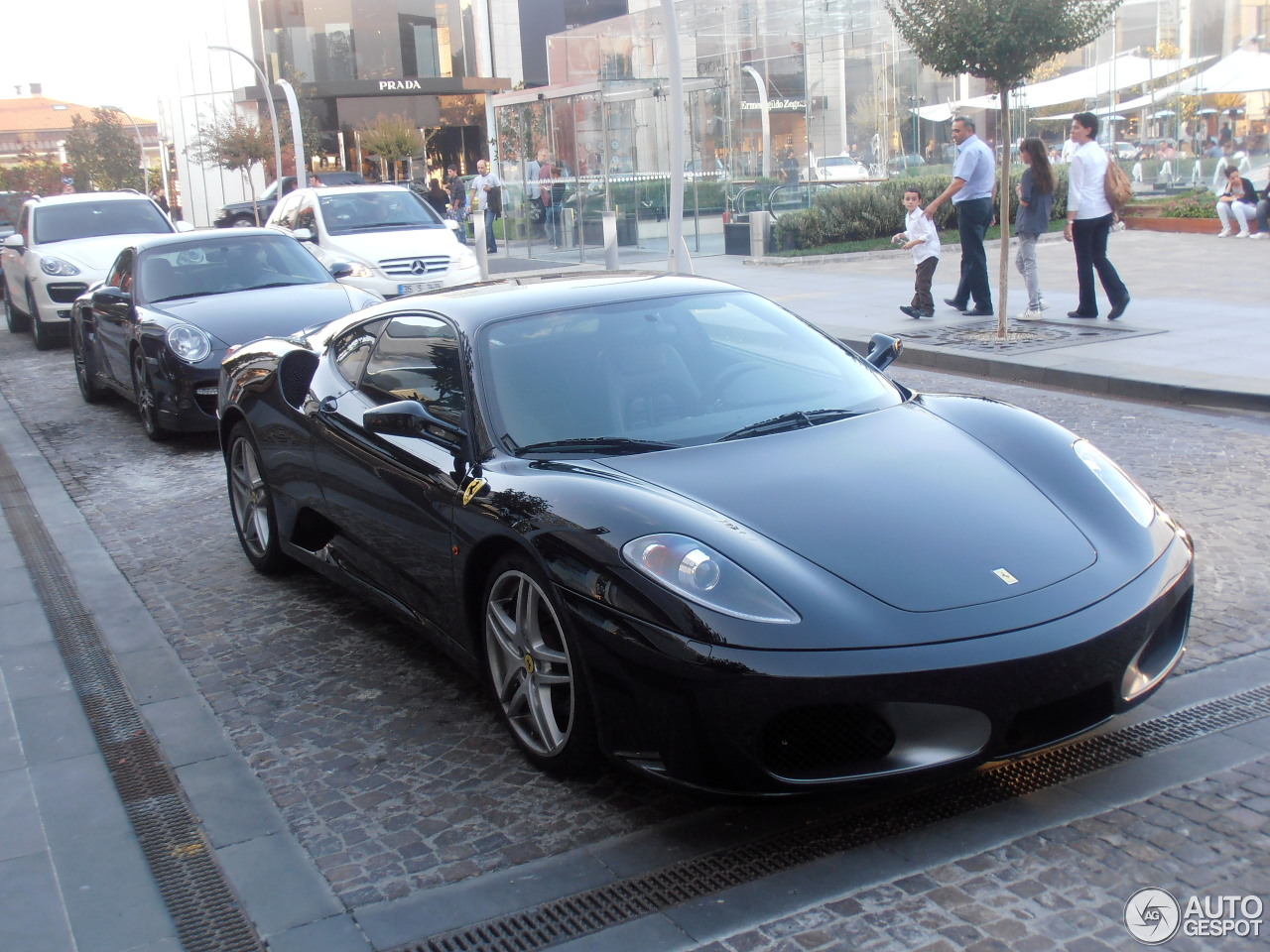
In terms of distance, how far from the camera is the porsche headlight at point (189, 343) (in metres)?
9.25

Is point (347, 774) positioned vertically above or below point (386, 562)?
below

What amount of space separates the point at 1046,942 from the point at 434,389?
2.71 m

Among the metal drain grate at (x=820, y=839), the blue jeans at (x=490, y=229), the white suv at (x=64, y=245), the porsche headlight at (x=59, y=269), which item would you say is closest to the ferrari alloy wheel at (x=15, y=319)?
the white suv at (x=64, y=245)

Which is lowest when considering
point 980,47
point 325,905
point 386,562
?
point 325,905

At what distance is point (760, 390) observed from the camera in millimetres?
4465

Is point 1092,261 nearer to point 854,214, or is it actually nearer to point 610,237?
point 610,237

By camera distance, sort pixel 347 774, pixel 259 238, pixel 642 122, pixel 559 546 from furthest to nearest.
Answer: pixel 642 122, pixel 259 238, pixel 347 774, pixel 559 546

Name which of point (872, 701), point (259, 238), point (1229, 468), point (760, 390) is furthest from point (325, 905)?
point (259, 238)

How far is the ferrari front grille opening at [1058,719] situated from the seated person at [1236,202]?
21.6m

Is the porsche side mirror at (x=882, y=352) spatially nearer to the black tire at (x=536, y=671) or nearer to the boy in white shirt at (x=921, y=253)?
the black tire at (x=536, y=671)

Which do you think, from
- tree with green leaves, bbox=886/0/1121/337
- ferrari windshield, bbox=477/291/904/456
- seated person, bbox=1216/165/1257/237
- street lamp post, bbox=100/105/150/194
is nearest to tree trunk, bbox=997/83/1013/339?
tree with green leaves, bbox=886/0/1121/337

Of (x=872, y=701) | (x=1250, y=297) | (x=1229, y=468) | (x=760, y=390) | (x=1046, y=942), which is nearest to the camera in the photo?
(x=1046, y=942)

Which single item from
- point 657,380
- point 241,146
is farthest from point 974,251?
point 241,146

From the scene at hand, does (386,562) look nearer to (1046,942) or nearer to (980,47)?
(1046,942)
